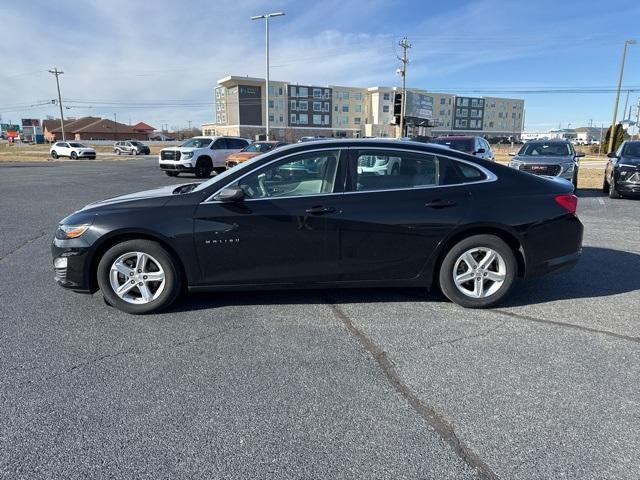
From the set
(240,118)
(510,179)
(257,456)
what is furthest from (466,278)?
(240,118)

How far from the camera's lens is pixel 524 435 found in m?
2.52

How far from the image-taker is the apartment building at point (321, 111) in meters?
88.9

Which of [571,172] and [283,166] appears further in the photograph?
[571,172]

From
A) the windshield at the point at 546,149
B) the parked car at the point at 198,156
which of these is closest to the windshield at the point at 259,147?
the parked car at the point at 198,156

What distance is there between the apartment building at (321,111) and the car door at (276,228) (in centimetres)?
7862

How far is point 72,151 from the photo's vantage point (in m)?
41.3

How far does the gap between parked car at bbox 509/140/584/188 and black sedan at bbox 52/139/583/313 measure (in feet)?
28.1

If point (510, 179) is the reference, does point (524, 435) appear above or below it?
below

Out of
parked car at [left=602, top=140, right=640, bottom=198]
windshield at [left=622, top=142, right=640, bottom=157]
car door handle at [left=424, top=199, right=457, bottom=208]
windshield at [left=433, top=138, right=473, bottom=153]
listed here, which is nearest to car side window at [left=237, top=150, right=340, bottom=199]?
car door handle at [left=424, top=199, right=457, bottom=208]

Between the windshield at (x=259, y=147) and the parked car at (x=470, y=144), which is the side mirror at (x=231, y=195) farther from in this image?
the windshield at (x=259, y=147)

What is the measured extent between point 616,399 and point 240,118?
9012cm

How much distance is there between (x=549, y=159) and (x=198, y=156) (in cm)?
1382

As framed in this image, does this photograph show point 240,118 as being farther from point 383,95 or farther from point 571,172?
point 571,172

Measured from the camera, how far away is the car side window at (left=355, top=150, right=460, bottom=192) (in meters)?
4.24
